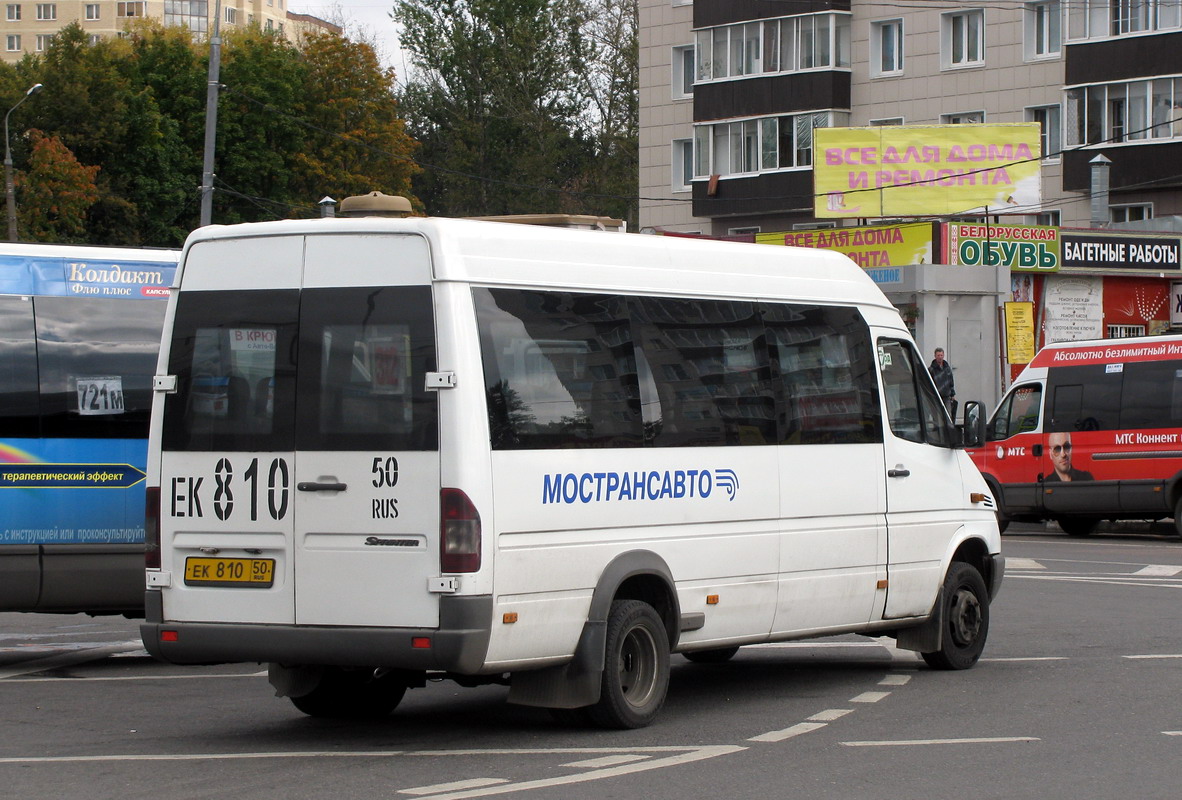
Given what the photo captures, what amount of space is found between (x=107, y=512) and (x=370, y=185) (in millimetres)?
62588

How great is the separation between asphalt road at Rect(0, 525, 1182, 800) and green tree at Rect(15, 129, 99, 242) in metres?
48.5

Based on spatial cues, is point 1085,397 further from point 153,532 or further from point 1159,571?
point 153,532

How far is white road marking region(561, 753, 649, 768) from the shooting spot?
25.8 ft

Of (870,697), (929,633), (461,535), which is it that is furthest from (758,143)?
(461,535)

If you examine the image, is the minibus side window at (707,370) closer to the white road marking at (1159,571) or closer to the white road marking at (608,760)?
the white road marking at (608,760)

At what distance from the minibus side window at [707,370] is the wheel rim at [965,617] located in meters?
2.16

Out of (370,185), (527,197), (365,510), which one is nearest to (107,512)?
(365,510)

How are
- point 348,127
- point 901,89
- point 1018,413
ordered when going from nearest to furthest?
point 1018,413, point 901,89, point 348,127

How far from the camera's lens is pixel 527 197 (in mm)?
85688

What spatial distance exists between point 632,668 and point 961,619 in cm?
309

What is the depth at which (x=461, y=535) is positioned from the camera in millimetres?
7895

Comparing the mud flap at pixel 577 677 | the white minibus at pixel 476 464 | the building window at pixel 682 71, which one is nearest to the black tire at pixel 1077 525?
the white minibus at pixel 476 464

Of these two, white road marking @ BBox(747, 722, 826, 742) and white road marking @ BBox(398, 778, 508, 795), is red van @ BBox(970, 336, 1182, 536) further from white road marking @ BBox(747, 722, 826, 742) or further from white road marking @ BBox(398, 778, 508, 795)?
white road marking @ BBox(398, 778, 508, 795)

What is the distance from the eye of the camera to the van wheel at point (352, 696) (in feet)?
30.6
